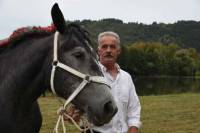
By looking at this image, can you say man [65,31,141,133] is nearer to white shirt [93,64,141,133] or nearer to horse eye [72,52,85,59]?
white shirt [93,64,141,133]

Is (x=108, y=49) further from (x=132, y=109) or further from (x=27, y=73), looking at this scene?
(x=27, y=73)

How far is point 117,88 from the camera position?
4387 mm

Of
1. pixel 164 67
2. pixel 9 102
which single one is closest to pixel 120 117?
pixel 9 102

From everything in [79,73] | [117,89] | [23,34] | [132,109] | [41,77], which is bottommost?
[132,109]

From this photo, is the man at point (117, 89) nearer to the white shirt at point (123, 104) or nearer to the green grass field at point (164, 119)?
the white shirt at point (123, 104)

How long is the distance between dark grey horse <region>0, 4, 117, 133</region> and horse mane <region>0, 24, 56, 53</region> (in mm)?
11

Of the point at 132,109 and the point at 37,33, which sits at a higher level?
the point at 37,33

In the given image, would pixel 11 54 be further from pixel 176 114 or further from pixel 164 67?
pixel 164 67

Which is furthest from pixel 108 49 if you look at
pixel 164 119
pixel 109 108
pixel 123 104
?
pixel 164 119

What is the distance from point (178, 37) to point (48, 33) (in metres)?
166

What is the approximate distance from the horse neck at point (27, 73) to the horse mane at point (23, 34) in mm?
90

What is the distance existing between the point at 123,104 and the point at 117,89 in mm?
195

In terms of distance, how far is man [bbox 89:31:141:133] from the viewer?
4.30 metres

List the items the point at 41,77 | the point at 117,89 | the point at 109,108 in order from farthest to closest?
the point at 117,89 → the point at 41,77 → the point at 109,108
